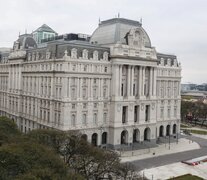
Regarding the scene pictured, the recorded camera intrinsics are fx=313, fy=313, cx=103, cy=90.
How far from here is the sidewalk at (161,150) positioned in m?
88.4

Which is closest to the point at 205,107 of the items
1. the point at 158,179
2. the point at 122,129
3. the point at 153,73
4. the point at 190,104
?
the point at 190,104

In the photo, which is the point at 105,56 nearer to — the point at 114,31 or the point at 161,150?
the point at 114,31

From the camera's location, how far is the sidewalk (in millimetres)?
88375

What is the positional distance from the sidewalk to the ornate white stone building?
543cm

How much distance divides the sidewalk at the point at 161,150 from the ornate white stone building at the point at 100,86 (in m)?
5.43

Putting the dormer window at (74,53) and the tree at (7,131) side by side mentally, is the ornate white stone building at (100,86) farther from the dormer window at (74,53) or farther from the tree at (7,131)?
the tree at (7,131)

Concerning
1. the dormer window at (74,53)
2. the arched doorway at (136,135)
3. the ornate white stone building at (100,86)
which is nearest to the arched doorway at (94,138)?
the ornate white stone building at (100,86)

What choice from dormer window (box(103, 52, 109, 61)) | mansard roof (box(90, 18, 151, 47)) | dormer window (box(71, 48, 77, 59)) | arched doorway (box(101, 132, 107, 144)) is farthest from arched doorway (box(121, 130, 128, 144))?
dormer window (box(71, 48, 77, 59))

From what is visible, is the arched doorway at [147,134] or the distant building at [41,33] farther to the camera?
the distant building at [41,33]

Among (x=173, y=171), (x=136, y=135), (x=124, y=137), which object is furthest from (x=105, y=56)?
(x=173, y=171)

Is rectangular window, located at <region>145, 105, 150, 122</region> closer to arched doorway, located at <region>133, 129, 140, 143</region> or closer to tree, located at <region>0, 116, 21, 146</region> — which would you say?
arched doorway, located at <region>133, 129, 140, 143</region>

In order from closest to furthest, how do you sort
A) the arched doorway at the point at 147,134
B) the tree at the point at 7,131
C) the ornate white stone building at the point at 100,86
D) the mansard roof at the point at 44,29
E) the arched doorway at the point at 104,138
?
the tree at the point at 7,131 < the ornate white stone building at the point at 100,86 < the arched doorway at the point at 104,138 < the arched doorway at the point at 147,134 < the mansard roof at the point at 44,29

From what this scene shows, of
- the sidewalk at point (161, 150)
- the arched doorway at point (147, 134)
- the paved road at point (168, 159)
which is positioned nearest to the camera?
the paved road at point (168, 159)

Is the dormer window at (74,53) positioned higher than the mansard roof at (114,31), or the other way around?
the mansard roof at (114,31)
